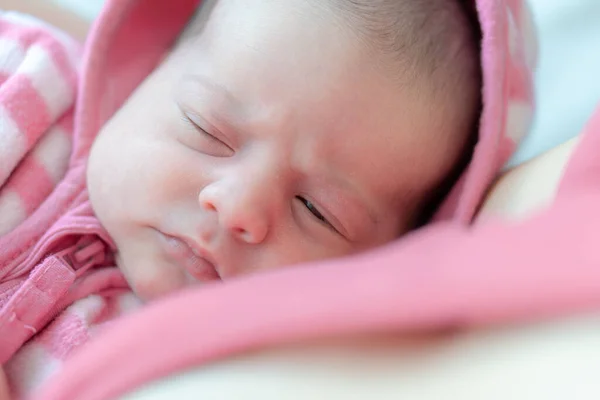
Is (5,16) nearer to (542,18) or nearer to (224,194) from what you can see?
(224,194)

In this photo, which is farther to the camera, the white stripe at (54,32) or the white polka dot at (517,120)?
the white stripe at (54,32)

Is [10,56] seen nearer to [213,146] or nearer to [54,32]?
[54,32]

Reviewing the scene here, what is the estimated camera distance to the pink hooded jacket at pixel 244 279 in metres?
0.35

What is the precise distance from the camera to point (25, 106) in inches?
38.7

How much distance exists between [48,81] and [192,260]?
0.43 m

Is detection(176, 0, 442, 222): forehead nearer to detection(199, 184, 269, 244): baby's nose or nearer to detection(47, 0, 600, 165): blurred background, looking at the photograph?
detection(199, 184, 269, 244): baby's nose

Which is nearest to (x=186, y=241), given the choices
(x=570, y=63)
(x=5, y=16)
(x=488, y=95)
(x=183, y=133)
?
(x=183, y=133)

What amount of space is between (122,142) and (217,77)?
168 mm

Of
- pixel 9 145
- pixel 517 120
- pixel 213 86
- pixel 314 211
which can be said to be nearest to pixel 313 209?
pixel 314 211

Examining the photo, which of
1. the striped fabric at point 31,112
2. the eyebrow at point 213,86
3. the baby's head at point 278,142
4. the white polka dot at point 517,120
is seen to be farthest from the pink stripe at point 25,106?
the white polka dot at point 517,120

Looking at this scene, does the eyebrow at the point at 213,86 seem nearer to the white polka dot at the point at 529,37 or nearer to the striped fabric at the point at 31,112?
the striped fabric at the point at 31,112

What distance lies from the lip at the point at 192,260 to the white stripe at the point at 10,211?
0.25m

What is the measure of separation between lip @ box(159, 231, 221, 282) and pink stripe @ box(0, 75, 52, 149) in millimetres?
312

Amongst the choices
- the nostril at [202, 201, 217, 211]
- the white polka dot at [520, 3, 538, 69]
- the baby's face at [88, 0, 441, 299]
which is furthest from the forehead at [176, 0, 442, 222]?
the white polka dot at [520, 3, 538, 69]
